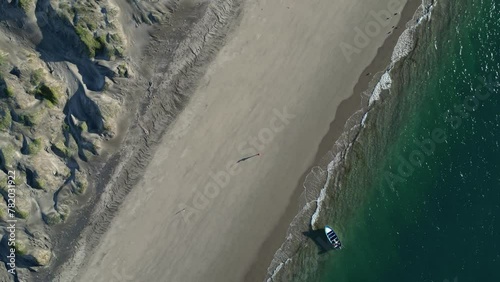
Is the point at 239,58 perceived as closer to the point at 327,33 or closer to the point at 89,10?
the point at 327,33

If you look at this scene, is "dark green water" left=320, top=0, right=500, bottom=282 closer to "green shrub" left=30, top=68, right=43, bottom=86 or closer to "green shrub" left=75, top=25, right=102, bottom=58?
"green shrub" left=75, top=25, right=102, bottom=58

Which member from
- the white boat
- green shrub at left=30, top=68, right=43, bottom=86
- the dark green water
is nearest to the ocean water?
the dark green water

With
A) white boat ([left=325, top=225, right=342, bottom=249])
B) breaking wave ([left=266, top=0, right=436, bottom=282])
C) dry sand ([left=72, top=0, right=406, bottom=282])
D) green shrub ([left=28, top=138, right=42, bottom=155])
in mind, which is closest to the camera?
green shrub ([left=28, top=138, right=42, bottom=155])

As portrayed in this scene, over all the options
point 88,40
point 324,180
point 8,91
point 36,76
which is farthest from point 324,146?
point 8,91

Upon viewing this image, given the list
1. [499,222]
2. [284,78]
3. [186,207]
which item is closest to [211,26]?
[284,78]

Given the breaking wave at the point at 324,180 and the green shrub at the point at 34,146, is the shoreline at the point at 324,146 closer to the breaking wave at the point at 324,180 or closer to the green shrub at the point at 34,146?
the breaking wave at the point at 324,180

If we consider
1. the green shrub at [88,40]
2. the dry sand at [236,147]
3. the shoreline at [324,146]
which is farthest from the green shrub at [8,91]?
the shoreline at [324,146]

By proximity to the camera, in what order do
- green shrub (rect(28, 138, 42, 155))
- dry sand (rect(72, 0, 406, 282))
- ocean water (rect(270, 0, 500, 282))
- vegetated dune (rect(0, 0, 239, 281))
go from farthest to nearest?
ocean water (rect(270, 0, 500, 282)) → dry sand (rect(72, 0, 406, 282)) → green shrub (rect(28, 138, 42, 155)) → vegetated dune (rect(0, 0, 239, 281))

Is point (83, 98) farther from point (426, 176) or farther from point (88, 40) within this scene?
point (426, 176)
